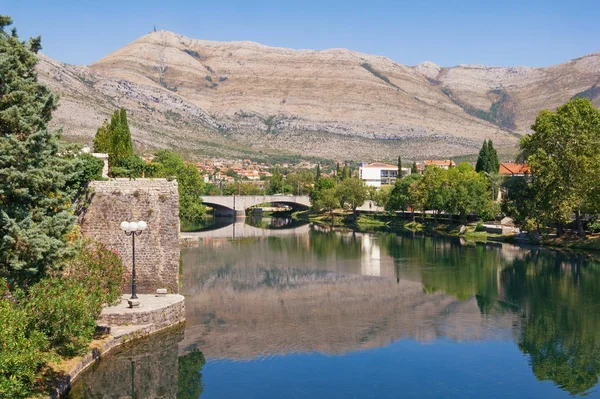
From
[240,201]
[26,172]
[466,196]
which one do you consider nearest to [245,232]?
[466,196]

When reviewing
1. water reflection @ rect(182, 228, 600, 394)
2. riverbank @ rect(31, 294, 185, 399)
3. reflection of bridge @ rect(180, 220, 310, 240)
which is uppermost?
riverbank @ rect(31, 294, 185, 399)

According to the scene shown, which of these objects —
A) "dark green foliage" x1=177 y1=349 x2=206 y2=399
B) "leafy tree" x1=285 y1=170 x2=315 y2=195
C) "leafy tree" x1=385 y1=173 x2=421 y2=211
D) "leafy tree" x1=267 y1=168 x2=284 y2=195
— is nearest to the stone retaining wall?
"dark green foliage" x1=177 y1=349 x2=206 y2=399

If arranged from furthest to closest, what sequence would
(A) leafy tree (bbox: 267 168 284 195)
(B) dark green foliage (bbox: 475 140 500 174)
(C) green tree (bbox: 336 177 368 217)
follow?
(A) leafy tree (bbox: 267 168 284 195), (C) green tree (bbox: 336 177 368 217), (B) dark green foliage (bbox: 475 140 500 174)

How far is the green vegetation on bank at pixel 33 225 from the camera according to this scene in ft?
59.4

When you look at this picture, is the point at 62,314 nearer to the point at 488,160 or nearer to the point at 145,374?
the point at 145,374

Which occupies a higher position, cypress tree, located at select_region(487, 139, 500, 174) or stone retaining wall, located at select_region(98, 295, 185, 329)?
cypress tree, located at select_region(487, 139, 500, 174)

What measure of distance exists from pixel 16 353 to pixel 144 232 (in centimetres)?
1251

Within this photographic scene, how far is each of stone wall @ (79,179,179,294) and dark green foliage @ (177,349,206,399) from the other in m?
4.91

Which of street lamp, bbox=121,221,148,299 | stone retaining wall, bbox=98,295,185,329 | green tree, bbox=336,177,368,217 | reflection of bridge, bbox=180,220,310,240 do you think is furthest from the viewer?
green tree, bbox=336,177,368,217

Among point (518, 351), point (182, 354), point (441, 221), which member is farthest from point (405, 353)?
point (441, 221)

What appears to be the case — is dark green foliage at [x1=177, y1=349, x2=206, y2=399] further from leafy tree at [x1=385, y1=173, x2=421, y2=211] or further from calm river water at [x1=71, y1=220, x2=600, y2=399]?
leafy tree at [x1=385, y1=173, x2=421, y2=211]

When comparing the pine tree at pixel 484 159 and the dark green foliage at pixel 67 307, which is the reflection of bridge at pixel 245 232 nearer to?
the pine tree at pixel 484 159

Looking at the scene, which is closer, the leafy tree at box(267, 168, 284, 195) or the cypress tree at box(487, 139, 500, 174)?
the cypress tree at box(487, 139, 500, 174)

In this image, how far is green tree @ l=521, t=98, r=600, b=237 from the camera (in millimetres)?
61969
